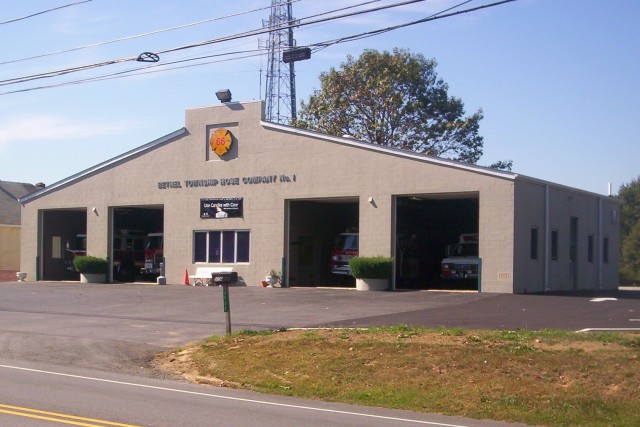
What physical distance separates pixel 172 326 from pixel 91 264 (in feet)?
68.2

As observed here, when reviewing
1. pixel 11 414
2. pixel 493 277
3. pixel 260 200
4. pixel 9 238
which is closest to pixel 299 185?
pixel 260 200

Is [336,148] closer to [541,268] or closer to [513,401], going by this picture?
[541,268]

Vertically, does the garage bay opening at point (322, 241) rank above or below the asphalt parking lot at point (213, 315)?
above

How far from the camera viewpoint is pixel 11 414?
34.9 feet

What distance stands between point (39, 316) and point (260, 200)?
13.7 m

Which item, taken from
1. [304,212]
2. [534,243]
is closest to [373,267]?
[534,243]

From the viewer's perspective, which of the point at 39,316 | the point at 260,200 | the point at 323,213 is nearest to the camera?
the point at 39,316

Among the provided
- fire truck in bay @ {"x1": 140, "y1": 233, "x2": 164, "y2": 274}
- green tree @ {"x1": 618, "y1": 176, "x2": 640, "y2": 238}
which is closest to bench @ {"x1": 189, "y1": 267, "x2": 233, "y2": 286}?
fire truck in bay @ {"x1": 140, "y1": 233, "x2": 164, "y2": 274}

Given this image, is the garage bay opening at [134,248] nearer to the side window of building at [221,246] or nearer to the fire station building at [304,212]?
the fire station building at [304,212]

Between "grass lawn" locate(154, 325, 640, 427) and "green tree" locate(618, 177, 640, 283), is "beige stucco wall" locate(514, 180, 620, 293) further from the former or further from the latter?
"green tree" locate(618, 177, 640, 283)

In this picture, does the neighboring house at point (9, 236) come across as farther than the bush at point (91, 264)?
Yes

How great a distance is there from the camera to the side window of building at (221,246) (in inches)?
1500

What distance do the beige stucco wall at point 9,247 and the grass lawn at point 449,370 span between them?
45.0m

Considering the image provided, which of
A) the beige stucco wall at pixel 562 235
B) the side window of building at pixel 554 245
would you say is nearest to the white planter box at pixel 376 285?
the beige stucco wall at pixel 562 235
